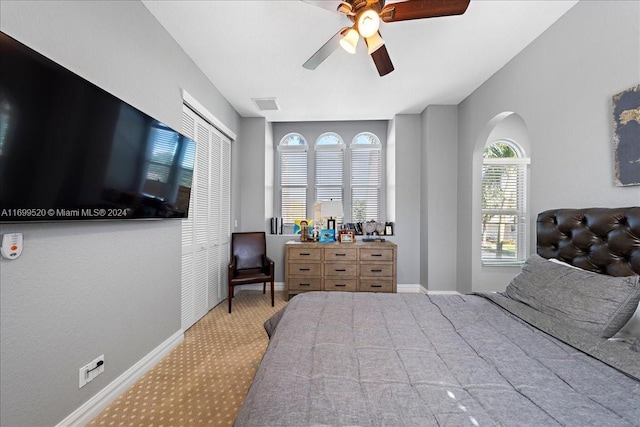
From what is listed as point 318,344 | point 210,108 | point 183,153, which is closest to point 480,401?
point 318,344

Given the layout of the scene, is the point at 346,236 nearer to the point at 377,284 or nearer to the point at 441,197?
the point at 377,284

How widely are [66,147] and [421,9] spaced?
7.10ft

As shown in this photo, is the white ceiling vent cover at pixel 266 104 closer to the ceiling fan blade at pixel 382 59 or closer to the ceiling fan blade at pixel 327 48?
the ceiling fan blade at pixel 327 48

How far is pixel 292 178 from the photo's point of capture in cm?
470

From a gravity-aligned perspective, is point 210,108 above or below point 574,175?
above

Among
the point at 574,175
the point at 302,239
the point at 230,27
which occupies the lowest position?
the point at 302,239

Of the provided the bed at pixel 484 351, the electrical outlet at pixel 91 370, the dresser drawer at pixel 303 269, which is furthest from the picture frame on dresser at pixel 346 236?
the electrical outlet at pixel 91 370

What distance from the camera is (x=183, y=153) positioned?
2.28 metres

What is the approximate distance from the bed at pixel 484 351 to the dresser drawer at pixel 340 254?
1.85 m

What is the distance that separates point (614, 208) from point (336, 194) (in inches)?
136

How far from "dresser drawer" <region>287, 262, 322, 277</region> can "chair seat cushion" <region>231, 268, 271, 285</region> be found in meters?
0.45

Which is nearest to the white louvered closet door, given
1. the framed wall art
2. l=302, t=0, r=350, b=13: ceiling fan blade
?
l=302, t=0, r=350, b=13: ceiling fan blade

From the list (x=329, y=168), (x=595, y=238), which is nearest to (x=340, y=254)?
(x=329, y=168)

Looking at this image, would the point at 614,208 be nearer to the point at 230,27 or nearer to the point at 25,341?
the point at 230,27
